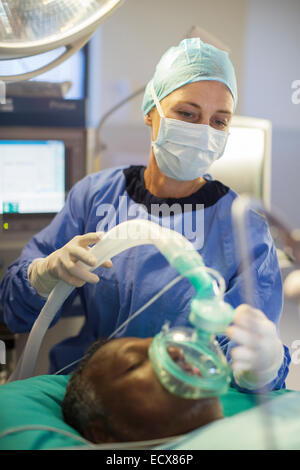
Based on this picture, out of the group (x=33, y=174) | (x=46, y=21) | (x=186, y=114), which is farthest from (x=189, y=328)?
(x=33, y=174)

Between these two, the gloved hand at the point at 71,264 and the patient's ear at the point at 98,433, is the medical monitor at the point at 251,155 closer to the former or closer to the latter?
the gloved hand at the point at 71,264

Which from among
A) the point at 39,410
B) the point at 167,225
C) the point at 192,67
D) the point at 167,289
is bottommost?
the point at 39,410

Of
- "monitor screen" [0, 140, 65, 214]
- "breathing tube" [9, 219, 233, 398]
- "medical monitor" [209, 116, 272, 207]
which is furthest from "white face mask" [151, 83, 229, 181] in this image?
"monitor screen" [0, 140, 65, 214]

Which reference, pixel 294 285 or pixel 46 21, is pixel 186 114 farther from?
pixel 294 285

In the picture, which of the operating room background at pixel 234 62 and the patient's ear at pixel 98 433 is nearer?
the patient's ear at pixel 98 433

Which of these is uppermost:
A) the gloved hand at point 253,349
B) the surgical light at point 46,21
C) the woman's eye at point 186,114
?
the surgical light at point 46,21

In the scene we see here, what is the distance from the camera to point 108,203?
104 centimetres

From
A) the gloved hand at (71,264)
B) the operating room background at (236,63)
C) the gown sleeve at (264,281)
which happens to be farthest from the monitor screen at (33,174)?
the gown sleeve at (264,281)

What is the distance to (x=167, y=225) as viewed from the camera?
93 centimetres

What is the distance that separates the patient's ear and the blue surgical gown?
188mm

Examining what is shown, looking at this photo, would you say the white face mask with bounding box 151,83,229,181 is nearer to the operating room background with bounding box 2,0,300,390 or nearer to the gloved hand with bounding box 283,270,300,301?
the operating room background with bounding box 2,0,300,390

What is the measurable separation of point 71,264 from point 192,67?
47 centimetres

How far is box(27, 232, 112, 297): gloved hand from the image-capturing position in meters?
0.85

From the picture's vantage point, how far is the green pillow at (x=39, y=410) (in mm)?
720
